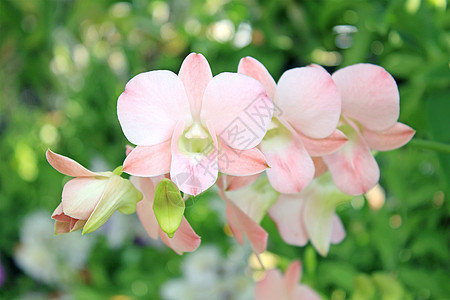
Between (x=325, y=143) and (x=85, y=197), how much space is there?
0.10m

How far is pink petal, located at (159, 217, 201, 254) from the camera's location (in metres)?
0.18

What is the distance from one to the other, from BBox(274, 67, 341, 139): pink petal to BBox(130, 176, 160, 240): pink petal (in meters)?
0.06

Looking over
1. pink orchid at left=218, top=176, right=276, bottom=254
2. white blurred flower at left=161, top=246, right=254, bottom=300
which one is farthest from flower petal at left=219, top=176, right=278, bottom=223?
white blurred flower at left=161, top=246, right=254, bottom=300

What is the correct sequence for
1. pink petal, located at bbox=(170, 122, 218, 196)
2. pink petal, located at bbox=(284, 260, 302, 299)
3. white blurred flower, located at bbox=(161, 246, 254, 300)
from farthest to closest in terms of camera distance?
white blurred flower, located at bbox=(161, 246, 254, 300) → pink petal, located at bbox=(284, 260, 302, 299) → pink petal, located at bbox=(170, 122, 218, 196)

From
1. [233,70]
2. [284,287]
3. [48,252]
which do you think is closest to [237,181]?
[284,287]

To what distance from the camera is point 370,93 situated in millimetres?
195

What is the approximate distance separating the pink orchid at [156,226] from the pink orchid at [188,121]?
0.07 feet

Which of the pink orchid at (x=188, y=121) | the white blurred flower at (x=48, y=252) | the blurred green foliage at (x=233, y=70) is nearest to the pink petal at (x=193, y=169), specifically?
the pink orchid at (x=188, y=121)

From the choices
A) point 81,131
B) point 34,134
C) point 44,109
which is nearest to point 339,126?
point 81,131

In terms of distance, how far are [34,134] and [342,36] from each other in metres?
0.45

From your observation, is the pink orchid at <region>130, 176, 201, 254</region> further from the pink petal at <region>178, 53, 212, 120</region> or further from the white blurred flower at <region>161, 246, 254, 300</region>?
the white blurred flower at <region>161, 246, 254, 300</region>

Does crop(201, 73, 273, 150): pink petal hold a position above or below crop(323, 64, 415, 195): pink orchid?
above

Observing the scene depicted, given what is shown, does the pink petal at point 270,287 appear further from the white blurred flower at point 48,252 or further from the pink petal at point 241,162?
the white blurred flower at point 48,252

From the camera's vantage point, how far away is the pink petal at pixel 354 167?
202 mm
